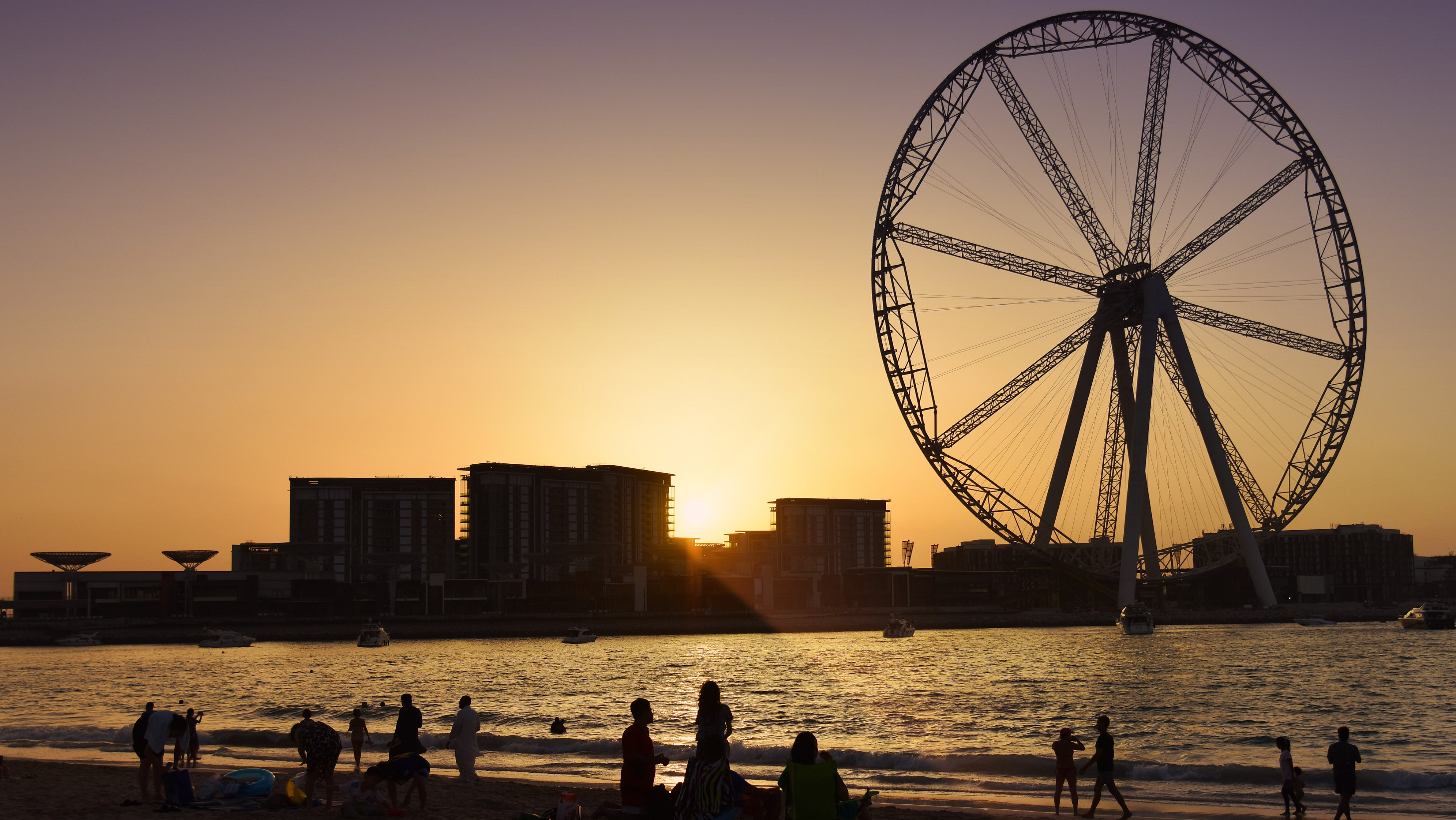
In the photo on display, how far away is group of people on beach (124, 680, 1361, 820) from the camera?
13.8 meters

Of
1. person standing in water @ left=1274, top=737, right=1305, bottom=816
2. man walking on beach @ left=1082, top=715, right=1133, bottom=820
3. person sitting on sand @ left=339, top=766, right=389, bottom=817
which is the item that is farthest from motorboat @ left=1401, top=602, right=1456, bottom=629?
person sitting on sand @ left=339, top=766, right=389, bottom=817

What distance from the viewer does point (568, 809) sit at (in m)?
17.4

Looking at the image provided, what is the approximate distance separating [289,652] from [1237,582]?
152366 millimetres

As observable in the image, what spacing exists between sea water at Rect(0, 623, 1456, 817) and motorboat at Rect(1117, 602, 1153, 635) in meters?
10.9

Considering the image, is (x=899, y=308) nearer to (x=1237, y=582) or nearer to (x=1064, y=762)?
(x=1064, y=762)

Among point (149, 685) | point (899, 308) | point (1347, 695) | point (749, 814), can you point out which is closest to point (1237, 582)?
point (899, 308)

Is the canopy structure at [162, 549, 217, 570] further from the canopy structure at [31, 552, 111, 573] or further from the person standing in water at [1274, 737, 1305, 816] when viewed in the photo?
the person standing in water at [1274, 737, 1305, 816]

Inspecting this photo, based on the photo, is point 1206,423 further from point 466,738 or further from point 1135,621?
point 466,738

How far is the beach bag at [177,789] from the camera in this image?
21.5 m

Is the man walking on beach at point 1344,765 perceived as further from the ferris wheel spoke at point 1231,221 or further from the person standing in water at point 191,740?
the ferris wheel spoke at point 1231,221

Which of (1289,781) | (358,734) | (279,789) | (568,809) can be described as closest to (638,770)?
(568,809)

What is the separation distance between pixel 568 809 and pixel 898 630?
123311 mm

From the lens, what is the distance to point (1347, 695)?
54156mm

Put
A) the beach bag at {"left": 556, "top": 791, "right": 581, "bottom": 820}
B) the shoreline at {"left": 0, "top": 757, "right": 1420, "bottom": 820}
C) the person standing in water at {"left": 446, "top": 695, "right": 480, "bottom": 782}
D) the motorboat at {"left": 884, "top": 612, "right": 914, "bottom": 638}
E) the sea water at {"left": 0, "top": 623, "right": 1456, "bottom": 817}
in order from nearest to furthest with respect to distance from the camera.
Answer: the beach bag at {"left": 556, "top": 791, "right": 581, "bottom": 820}
the shoreline at {"left": 0, "top": 757, "right": 1420, "bottom": 820}
the person standing in water at {"left": 446, "top": 695, "right": 480, "bottom": 782}
the sea water at {"left": 0, "top": 623, "right": 1456, "bottom": 817}
the motorboat at {"left": 884, "top": 612, "right": 914, "bottom": 638}
